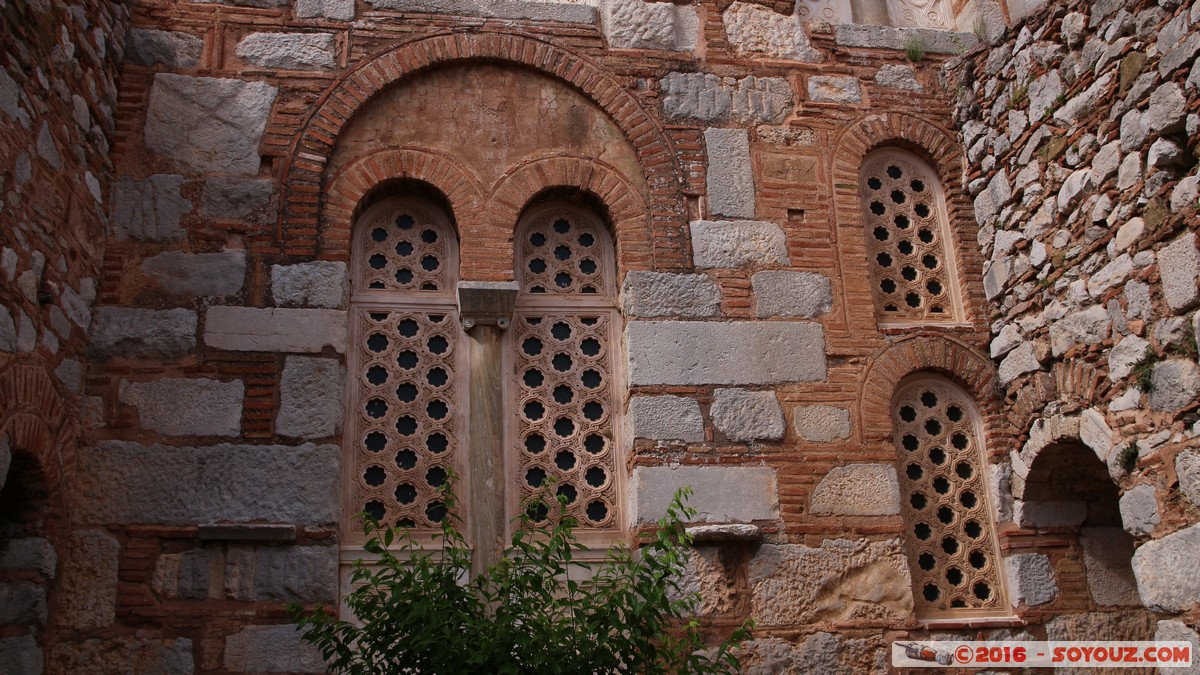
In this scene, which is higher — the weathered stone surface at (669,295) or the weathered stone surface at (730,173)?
the weathered stone surface at (730,173)

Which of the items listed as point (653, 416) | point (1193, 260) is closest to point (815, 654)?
point (653, 416)

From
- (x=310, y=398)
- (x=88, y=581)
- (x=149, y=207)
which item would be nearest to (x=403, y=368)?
(x=310, y=398)

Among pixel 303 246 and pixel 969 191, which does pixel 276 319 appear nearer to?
pixel 303 246

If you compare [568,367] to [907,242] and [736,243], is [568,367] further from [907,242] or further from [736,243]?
[907,242]

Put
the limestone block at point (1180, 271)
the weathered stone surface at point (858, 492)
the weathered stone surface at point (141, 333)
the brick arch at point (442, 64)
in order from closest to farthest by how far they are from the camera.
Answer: the limestone block at point (1180, 271), the weathered stone surface at point (141, 333), the weathered stone surface at point (858, 492), the brick arch at point (442, 64)

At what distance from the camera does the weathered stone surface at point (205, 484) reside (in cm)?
575

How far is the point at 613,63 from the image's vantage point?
718cm

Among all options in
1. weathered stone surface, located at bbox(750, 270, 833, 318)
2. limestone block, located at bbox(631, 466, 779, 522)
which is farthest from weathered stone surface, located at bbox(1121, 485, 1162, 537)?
weathered stone surface, located at bbox(750, 270, 833, 318)

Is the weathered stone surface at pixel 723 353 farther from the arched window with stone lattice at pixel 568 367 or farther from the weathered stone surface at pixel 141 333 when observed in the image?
the weathered stone surface at pixel 141 333

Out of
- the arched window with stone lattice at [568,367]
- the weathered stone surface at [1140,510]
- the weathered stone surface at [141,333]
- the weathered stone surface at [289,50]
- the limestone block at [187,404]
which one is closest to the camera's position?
the weathered stone surface at [1140,510]

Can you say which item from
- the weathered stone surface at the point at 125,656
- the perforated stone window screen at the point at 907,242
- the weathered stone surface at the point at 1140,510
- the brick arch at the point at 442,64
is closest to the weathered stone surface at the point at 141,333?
the brick arch at the point at 442,64

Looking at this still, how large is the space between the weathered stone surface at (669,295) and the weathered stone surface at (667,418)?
547mm

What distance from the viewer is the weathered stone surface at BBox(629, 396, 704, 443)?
6.29m

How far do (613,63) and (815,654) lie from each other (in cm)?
390
